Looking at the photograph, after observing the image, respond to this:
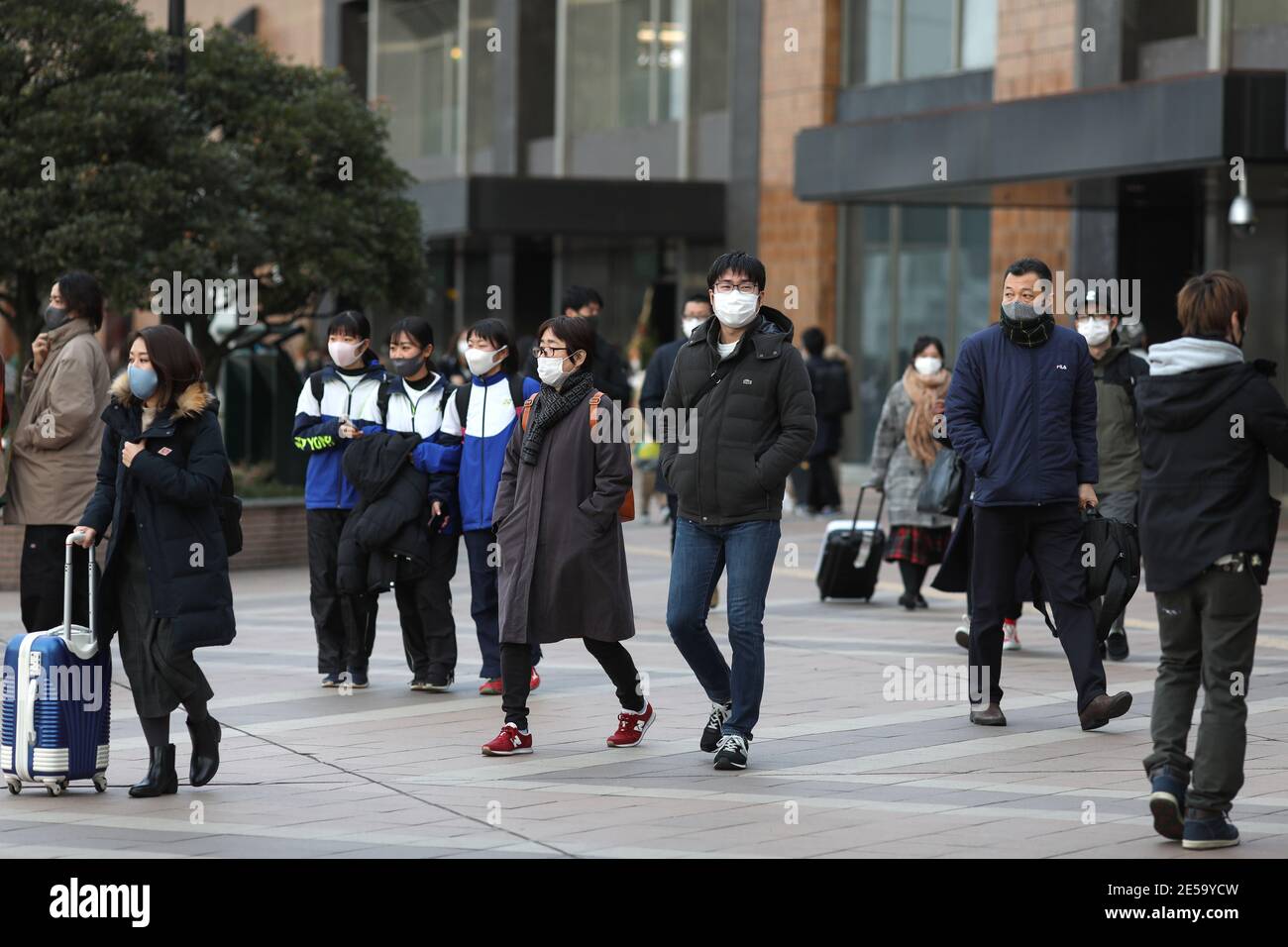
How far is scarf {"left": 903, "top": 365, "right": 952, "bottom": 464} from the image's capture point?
1287 centimetres

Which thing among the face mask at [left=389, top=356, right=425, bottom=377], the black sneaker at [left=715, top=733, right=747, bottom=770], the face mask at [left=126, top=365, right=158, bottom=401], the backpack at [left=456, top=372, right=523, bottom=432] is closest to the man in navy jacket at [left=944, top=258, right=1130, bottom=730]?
the black sneaker at [left=715, top=733, right=747, bottom=770]

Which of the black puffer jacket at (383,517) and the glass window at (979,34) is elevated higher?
the glass window at (979,34)

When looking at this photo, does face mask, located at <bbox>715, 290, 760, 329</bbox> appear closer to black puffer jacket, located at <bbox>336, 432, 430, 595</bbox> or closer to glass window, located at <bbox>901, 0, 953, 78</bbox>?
black puffer jacket, located at <bbox>336, 432, 430, 595</bbox>

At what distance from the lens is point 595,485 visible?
8.01 m

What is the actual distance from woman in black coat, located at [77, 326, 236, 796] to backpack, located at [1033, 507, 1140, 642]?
367cm

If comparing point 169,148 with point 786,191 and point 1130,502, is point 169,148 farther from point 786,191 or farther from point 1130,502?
point 786,191

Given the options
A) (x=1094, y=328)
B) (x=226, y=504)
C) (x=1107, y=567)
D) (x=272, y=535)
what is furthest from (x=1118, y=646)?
(x=272, y=535)

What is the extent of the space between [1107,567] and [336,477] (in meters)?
3.90

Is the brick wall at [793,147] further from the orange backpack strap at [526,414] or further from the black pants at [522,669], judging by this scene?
the black pants at [522,669]

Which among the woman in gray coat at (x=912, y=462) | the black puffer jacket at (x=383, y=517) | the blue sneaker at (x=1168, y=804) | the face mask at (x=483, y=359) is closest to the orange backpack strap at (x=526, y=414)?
the face mask at (x=483, y=359)

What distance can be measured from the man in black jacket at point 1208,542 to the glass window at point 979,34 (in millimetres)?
18509

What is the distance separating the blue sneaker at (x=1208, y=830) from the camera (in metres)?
6.07

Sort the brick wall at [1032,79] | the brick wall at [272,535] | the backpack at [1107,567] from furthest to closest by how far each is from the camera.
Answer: the brick wall at [1032,79] < the brick wall at [272,535] < the backpack at [1107,567]

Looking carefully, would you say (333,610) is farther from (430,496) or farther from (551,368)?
(551,368)
